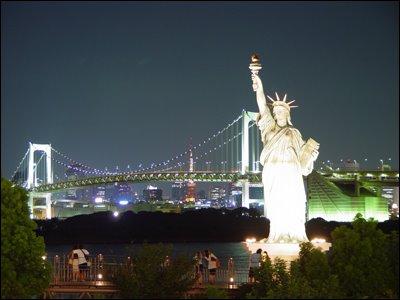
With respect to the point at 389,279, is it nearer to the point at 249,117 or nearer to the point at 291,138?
the point at 291,138

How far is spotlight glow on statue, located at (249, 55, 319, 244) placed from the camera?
15273 mm

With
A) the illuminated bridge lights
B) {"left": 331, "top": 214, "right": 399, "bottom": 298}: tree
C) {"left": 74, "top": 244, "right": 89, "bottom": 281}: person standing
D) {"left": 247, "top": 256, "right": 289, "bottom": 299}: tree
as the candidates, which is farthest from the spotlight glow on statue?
the illuminated bridge lights

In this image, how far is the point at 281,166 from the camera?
1527 centimetres

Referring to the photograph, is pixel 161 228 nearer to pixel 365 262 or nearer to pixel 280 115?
pixel 280 115

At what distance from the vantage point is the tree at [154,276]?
12.7 m

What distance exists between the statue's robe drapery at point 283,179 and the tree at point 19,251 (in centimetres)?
451

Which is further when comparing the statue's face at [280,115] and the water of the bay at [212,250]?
the water of the bay at [212,250]

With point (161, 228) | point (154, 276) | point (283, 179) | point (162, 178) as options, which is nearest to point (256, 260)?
point (283, 179)

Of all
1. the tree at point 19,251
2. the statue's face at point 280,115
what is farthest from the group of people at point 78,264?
the statue's face at point 280,115

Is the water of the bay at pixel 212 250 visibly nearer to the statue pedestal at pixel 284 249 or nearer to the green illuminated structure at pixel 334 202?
the statue pedestal at pixel 284 249

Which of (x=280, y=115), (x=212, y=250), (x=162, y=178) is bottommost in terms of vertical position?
(x=212, y=250)

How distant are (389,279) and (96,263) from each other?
21.0 ft

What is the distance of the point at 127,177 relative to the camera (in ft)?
193

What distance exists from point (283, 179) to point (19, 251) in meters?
5.16
